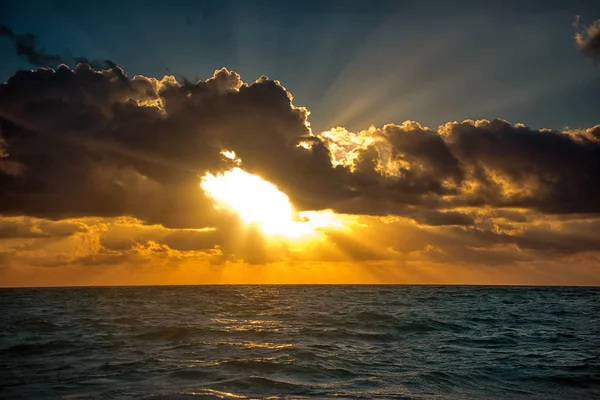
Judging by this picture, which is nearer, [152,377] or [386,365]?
[152,377]

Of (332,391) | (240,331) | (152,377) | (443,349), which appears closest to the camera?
(332,391)

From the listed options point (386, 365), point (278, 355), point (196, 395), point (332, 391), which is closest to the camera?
point (196, 395)

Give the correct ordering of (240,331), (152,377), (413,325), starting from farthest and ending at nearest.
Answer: (413,325), (240,331), (152,377)

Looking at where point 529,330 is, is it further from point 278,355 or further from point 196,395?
point 196,395

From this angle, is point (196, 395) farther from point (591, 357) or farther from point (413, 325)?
point (413, 325)

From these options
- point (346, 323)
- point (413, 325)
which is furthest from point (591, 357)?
point (346, 323)

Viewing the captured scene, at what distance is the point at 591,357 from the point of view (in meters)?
24.2

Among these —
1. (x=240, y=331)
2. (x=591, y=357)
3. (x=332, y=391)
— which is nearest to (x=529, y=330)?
(x=591, y=357)

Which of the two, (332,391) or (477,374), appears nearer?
(332,391)

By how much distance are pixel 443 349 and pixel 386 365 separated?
680cm

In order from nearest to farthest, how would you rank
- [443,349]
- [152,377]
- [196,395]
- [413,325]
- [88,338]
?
[196,395], [152,377], [443,349], [88,338], [413,325]

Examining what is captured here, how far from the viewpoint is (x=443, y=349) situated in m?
27.1

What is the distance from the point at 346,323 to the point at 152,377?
23966 mm

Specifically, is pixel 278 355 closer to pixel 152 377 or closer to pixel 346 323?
pixel 152 377
